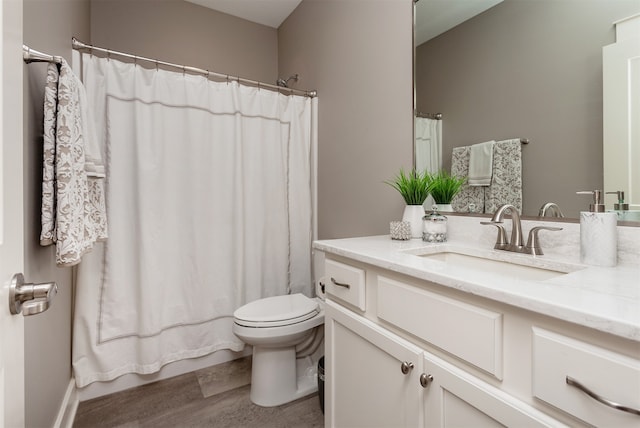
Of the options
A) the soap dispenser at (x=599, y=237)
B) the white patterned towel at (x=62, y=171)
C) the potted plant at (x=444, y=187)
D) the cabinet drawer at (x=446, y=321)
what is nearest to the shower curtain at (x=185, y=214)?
the white patterned towel at (x=62, y=171)

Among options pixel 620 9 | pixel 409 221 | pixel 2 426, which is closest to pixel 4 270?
pixel 2 426

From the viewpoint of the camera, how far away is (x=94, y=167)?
131 cm

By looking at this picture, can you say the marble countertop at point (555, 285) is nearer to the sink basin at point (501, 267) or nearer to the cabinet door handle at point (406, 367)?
the sink basin at point (501, 267)

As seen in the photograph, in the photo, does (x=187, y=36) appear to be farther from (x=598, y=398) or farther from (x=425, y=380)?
(x=598, y=398)

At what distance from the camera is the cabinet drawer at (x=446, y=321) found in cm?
67

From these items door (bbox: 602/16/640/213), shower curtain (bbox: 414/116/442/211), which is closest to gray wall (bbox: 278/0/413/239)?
shower curtain (bbox: 414/116/442/211)

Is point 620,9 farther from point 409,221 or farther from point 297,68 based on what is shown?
point 297,68

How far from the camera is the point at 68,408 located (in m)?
1.54

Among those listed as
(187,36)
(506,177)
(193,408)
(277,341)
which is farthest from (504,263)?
(187,36)

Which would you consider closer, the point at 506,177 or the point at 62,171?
the point at 62,171

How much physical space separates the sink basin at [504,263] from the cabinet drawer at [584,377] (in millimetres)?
297

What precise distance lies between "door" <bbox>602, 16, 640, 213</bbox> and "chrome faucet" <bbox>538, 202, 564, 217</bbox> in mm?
130

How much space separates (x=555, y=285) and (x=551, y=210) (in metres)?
0.53

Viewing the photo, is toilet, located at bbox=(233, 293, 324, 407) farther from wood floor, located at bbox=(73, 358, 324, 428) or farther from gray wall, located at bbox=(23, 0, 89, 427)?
gray wall, located at bbox=(23, 0, 89, 427)
